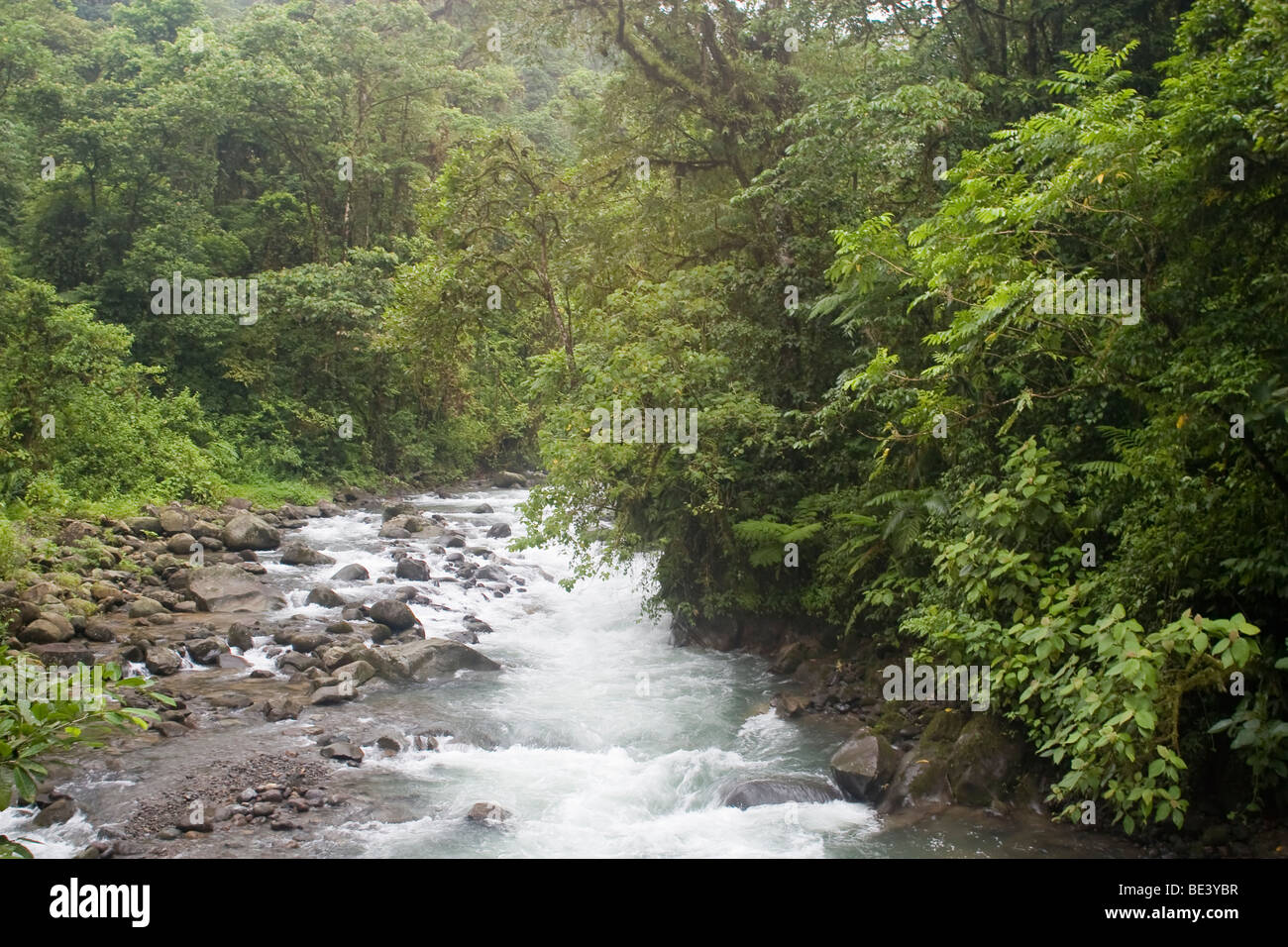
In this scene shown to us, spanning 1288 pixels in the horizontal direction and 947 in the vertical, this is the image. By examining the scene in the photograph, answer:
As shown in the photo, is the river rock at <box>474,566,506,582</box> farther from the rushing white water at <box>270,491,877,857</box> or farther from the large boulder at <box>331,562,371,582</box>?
the large boulder at <box>331,562,371,582</box>

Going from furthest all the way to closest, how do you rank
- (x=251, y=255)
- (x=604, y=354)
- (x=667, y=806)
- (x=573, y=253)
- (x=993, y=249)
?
(x=251, y=255)
(x=573, y=253)
(x=604, y=354)
(x=667, y=806)
(x=993, y=249)

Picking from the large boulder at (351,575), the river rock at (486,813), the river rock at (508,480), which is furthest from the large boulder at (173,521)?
the river rock at (508,480)

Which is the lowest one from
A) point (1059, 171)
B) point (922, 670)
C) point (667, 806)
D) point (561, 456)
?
point (667, 806)

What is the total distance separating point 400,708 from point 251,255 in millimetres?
22626

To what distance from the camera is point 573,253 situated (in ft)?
47.5

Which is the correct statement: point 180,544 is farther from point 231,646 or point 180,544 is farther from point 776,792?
point 776,792

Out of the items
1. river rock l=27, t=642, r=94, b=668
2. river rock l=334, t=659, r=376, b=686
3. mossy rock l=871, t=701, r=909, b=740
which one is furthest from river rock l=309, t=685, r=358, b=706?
mossy rock l=871, t=701, r=909, b=740

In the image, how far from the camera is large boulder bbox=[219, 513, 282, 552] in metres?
18.0

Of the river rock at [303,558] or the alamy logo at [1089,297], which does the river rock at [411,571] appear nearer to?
the river rock at [303,558]

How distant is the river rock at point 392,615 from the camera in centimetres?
1392

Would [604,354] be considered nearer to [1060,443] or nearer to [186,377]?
[1060,443]

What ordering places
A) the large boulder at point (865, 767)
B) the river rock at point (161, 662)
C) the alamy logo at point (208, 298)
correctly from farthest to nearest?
the alamy logo at point (208, 298)
the river rock at point (161, 662)
the large boulder at point (865, 767)

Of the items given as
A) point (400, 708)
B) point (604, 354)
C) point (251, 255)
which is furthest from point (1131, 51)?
point (251, 255)
